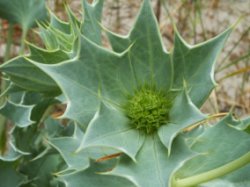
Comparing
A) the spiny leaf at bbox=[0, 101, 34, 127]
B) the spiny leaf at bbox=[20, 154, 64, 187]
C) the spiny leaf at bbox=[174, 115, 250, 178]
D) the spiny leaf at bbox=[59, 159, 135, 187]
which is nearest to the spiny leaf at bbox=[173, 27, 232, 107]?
the spiny leaf at bbox=[174, 115, 250, 178]

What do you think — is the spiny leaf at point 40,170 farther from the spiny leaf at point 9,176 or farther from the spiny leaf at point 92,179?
the spiny leaf at point 92,179

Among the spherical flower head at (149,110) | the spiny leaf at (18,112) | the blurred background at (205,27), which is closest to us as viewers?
the spherical flower head at (149,110)

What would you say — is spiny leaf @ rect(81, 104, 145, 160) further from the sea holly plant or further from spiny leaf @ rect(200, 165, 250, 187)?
spiny leaf @ rect(200, 165, 250, 187)

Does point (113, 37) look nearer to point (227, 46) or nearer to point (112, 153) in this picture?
point (112, 153)

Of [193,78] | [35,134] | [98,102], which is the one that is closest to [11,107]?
[35,134]

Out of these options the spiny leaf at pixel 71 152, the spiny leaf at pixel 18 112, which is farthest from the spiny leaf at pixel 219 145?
the spiny leaf at pixel 18 112

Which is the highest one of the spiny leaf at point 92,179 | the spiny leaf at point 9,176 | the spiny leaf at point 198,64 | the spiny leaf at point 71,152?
the spiny leaf at point 198,64

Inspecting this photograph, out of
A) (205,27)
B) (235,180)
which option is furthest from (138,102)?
(205,27)

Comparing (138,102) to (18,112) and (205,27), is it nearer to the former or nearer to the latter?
(18,112)
